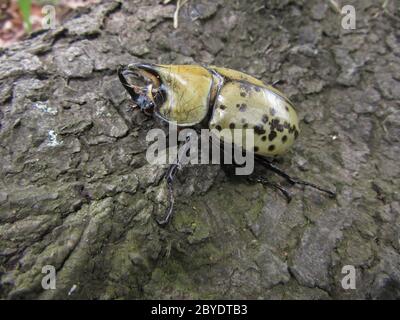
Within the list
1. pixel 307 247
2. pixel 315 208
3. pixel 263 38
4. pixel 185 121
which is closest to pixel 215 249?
pixel 307 247

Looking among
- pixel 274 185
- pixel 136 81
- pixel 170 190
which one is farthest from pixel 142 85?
pixel 274 185

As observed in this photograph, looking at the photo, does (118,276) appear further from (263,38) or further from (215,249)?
(263,38)

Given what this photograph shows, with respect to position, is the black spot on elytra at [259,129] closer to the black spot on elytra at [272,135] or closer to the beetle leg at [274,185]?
the black spot on elytra at [272,135]

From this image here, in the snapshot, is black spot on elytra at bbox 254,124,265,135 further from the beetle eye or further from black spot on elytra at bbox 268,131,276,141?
the beetle eye

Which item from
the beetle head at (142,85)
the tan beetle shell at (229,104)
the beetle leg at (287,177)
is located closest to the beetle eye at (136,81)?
the beetle head at (142,85)

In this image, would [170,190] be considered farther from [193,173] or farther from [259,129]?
[259,129]

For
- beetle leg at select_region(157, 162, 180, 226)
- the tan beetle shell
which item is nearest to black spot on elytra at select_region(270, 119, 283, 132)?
the tan beetle shell
